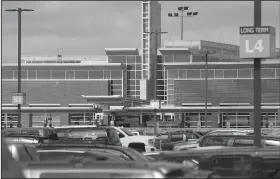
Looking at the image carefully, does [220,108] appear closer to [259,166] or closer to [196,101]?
[196,101]

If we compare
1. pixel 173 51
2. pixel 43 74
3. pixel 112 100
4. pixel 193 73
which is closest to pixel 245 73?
pixel 193 73

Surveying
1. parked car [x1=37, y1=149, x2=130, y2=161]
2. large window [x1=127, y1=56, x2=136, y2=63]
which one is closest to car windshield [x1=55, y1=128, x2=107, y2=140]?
parked car [x1=37, y1=149, x2=130, y2=161]

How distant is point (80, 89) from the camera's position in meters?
115

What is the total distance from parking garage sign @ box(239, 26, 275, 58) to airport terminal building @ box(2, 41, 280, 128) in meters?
83.2

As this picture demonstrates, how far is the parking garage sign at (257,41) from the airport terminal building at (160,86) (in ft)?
273

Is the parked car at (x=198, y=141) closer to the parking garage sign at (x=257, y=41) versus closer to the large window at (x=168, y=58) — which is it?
the parking garage sign at (x=257, y=41)

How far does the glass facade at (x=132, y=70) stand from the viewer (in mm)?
121938

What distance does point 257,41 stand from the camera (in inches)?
553

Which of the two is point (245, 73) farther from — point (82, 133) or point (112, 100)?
point (82, 133)

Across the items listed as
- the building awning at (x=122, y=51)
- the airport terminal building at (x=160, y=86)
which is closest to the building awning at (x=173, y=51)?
the airport terminal building at (x=160, y=86)

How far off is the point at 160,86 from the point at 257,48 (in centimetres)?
10801

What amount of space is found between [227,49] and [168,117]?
26050mm

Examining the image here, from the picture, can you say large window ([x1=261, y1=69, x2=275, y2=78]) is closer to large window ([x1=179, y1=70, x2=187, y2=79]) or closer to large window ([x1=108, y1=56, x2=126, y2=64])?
large window ([x1=179, y1=70, x2=187, y2=79])

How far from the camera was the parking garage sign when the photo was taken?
45.5 ft
